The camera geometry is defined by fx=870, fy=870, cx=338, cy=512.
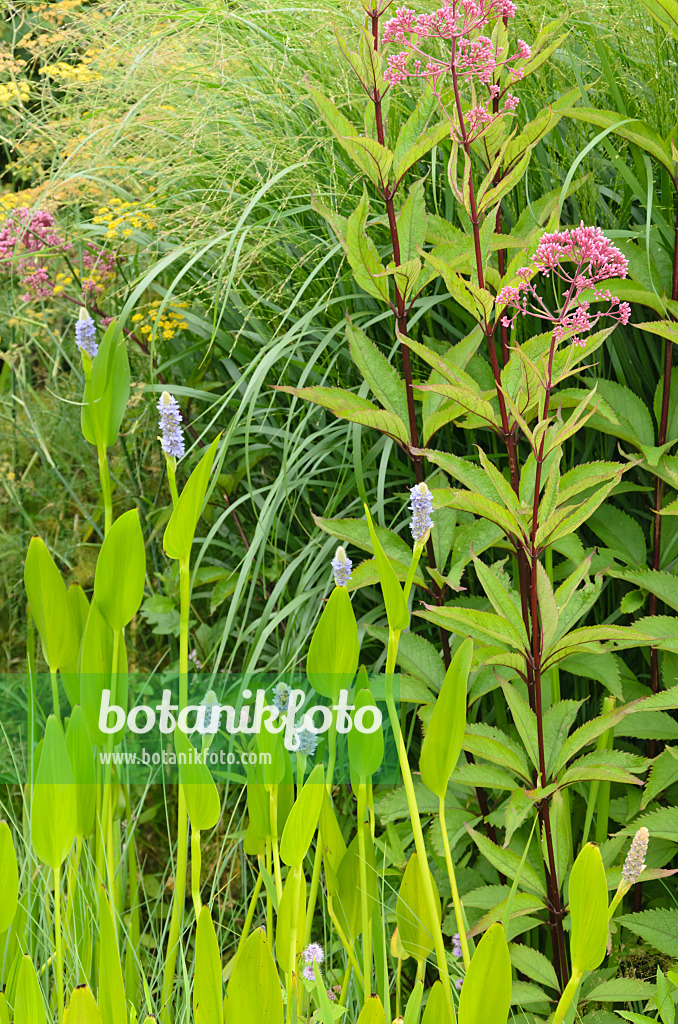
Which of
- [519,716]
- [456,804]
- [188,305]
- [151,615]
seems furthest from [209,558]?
[519,716]

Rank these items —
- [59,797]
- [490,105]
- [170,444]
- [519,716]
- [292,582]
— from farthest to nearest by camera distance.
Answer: [292,582] < [490,105] < [519,716] < [170,444] < [59,797]

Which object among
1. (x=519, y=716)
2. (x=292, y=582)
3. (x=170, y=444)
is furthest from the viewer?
(x=292, y=582)

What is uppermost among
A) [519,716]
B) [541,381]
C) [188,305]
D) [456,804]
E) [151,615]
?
[188,305]

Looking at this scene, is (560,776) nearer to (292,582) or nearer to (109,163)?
(292,582)

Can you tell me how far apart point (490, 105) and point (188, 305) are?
665 millimetres

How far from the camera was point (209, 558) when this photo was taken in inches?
59.2

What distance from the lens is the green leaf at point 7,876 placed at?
2.15 feet

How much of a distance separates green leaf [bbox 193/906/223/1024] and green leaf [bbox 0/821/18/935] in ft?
0.56

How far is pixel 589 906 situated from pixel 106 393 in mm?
564

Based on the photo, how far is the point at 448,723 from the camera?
24.2 inches

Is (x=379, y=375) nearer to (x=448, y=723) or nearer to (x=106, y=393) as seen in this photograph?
(x=106, y=393)

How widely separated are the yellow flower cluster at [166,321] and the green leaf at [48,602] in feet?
2.49

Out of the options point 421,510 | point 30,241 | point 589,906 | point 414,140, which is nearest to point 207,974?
point 589,906

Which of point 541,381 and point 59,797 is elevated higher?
point 541,381
